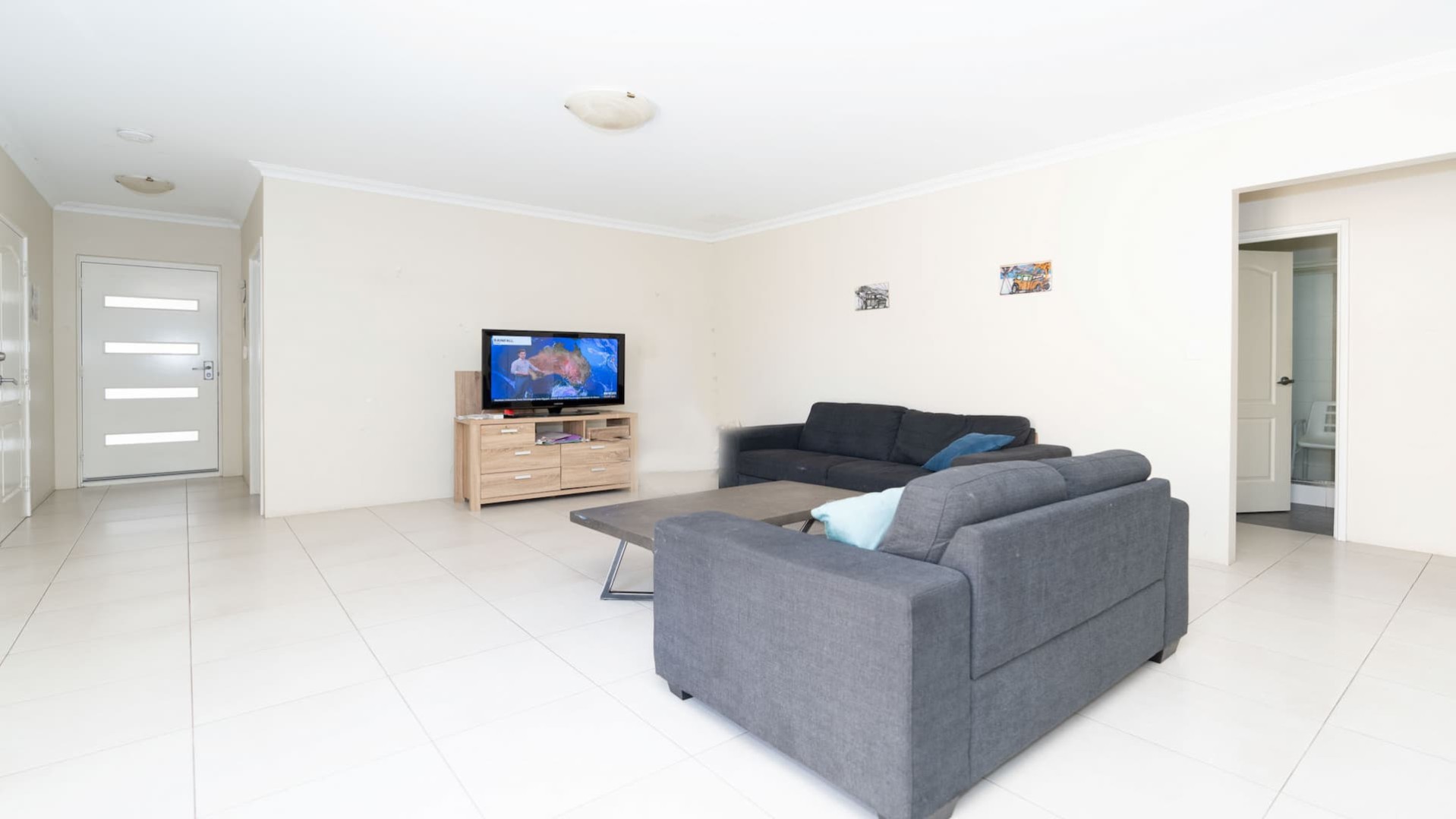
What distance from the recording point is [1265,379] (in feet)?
16.6

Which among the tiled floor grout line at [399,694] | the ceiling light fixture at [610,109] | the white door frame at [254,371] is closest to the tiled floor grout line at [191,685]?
the tiled floor grout line at [399,694]

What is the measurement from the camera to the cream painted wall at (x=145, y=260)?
6062mm

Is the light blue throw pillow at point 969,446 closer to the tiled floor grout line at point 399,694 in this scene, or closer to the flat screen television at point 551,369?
the flat screen television at point 551,369

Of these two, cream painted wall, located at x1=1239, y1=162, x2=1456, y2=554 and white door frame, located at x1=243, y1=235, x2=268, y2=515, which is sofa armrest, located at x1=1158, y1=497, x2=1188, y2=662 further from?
white door frame, located at x1=243, y1=235, x2=268, y2=515

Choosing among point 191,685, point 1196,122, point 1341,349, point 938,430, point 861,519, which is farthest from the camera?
point 938,430

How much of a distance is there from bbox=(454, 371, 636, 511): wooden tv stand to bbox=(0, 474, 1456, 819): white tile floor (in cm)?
153

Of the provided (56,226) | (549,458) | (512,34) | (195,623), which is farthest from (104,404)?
(512,34)

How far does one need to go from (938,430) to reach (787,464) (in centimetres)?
107

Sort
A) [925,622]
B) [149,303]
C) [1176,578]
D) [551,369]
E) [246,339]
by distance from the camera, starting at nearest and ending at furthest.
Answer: [925,622], [1176,578], [551,369], [149,303], [246,339]

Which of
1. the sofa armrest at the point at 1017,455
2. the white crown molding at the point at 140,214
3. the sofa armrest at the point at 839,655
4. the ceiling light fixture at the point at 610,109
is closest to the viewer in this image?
the sofa armrest at the point at 839,655

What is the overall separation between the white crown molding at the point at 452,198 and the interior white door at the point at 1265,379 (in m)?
4.55

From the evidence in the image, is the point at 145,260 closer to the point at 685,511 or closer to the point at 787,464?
the point at 787,464

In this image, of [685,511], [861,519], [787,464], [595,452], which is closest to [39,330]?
[595,452]

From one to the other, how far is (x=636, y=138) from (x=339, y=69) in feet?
5.20
